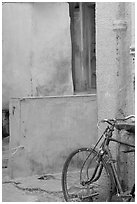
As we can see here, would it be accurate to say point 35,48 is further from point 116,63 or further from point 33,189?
point 116,63

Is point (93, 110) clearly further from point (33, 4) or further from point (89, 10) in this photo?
point (89, 10)

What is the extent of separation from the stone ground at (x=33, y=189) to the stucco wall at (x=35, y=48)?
3.12m

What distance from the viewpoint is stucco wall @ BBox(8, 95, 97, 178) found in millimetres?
6324

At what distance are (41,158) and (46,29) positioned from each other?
3848 millimetres

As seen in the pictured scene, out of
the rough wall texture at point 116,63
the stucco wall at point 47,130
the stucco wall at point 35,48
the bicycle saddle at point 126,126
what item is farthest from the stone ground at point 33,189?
the stucco wall at point 35,48

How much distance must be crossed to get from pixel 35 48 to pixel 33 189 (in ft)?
13.9

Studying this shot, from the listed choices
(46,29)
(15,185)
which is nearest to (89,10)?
(46,29)

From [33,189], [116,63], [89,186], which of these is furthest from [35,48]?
[89,186]

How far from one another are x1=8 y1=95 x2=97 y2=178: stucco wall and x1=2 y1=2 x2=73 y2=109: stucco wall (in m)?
2.69

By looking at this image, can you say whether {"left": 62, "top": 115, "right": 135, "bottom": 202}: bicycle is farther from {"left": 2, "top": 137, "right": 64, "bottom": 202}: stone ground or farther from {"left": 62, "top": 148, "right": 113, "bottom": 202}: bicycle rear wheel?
{"left": 2, "top": 137, "right": 64, "bottom": 202}: stone ground

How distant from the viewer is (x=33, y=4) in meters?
9.11

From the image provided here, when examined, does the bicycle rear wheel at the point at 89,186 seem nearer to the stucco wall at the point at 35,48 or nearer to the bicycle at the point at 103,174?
the bicycle at the point at 103,174

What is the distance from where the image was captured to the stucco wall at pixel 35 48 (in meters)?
9.14

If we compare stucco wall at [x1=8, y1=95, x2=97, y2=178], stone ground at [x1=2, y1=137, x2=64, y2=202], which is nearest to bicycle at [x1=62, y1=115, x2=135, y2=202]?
stone ground at [x1=2, y1=137, x2=64, y2=202]
